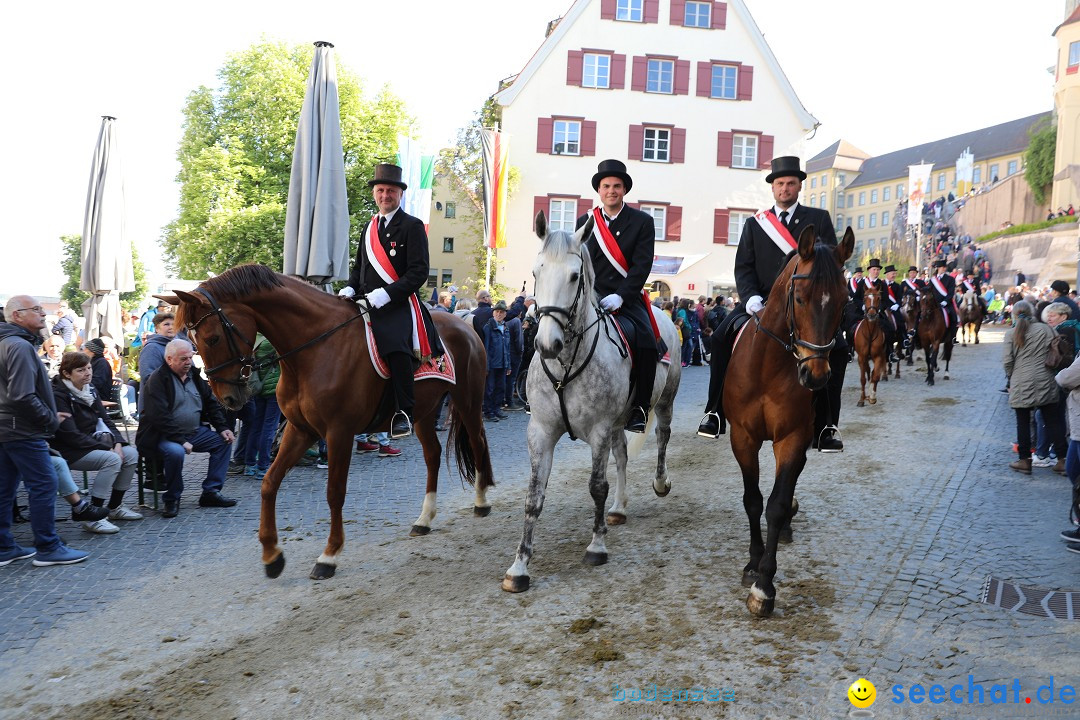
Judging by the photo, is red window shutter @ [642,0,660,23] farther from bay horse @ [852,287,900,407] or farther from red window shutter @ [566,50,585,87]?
bay horse @ [852,287,900,407]

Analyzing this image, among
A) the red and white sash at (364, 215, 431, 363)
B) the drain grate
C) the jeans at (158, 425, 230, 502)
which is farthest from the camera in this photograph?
the jeans at (158, 425, 230, 502)

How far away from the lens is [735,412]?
17.7 feet

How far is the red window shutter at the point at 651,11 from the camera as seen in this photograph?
34250mm

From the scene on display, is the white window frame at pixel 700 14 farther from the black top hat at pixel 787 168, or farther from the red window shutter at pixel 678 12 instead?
the black top hat at pixel 787 168

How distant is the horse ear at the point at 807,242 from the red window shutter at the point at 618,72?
31.4 meters

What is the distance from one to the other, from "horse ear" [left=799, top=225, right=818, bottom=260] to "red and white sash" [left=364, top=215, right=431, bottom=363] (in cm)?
313

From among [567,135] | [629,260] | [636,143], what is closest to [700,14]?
[636,143]

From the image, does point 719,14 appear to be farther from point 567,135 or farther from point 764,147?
point 567,135

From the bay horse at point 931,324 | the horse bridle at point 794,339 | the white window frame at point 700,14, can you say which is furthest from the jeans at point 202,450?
the white window frame at point 700,14

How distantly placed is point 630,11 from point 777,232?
3199 centimetres

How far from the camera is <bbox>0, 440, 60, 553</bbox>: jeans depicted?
5867mm

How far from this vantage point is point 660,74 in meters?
34.4

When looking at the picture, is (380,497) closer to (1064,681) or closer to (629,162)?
(1064,681)

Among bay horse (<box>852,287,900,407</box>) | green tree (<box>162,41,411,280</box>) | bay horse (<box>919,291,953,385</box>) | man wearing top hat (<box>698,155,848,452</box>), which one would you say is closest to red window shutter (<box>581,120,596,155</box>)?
green tree (<box>162,41,411,280</box>)
